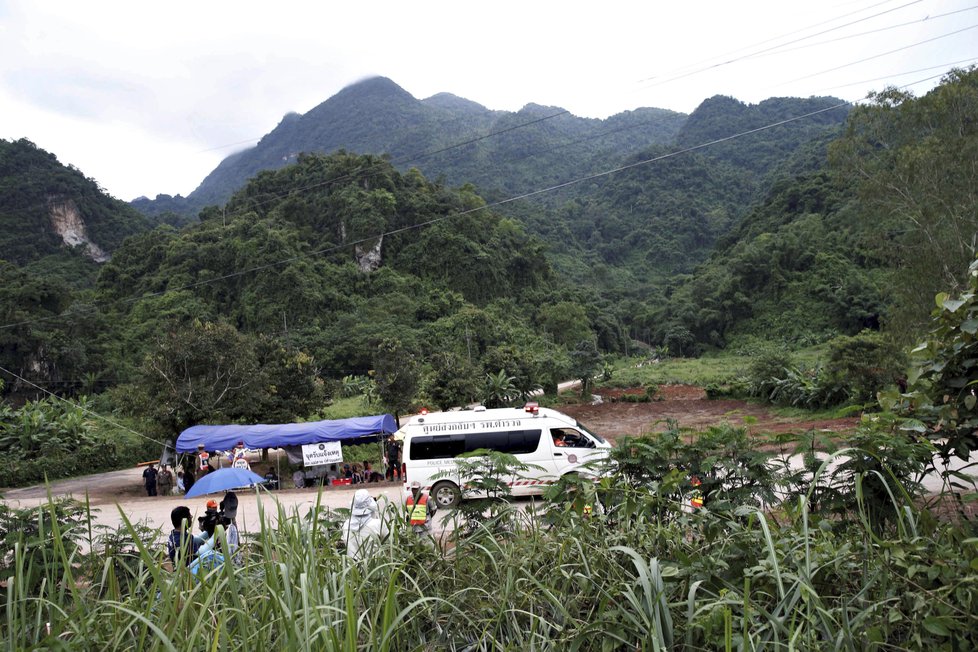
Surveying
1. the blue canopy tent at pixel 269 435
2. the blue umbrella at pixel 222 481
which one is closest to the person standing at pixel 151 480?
the blue canopy tent at pixel 269 435

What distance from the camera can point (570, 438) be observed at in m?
11.8

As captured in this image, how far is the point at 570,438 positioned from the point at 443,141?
120372 mm

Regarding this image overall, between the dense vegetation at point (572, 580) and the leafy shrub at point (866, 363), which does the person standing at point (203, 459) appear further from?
the leafy shrub at point (866, 363)

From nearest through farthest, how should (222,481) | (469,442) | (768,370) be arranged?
(222,481), (469,442), (768,370)

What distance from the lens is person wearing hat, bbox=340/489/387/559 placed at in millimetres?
2758

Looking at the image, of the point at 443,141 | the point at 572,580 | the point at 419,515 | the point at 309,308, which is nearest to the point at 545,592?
→ the point at 572,580

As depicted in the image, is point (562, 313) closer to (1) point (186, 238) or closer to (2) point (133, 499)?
(1) point (186, 238)

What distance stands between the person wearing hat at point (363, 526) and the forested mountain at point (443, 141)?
297 ft

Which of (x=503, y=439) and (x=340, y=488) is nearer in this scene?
(x=503, y=439)

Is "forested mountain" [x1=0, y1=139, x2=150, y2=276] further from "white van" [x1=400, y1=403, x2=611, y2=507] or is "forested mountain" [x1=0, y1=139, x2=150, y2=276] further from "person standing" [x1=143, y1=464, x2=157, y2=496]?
"white van" [x1=400, y1=403, x2=611, y2=507]

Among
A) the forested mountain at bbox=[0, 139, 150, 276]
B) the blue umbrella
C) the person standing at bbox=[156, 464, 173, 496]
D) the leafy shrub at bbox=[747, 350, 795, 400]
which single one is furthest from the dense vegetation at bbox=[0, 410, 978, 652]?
the forested mountain at bbox=[0, 139, 150, 276]

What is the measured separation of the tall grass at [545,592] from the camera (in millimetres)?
1878

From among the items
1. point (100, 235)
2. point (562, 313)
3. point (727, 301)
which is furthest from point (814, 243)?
point (100, 235)

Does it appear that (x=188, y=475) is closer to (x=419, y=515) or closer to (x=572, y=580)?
(x=419, y=515)
